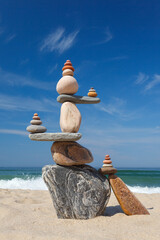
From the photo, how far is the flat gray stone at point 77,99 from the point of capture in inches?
162

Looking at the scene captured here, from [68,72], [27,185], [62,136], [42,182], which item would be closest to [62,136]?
[62,136]

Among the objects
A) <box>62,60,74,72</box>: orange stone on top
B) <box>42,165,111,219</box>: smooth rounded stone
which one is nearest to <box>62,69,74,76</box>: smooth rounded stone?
<box>62,60,74,72</box>: orange stone on top

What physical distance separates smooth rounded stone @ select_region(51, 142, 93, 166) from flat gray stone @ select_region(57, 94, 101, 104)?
0.88 meters

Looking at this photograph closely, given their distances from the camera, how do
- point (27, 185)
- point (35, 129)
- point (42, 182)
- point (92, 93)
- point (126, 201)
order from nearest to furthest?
point (35, 129) → point (126, 201) → point (92, 93) → point (27, 185) → point (42, 182)

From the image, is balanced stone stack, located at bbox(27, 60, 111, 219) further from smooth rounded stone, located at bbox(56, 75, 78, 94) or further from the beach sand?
smooth rounded stone, located at bbox(56, 75, 78, 94)

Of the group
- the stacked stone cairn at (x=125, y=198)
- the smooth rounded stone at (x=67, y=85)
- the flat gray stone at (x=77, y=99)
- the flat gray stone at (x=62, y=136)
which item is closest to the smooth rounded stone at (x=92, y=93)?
the flat gray stone at (x=77, y=99)

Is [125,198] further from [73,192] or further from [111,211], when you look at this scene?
[73,192]

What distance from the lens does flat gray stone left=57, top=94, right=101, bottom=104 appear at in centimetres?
411

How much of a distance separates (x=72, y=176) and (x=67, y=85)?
5.66 feet

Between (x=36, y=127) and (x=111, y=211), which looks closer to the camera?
(x=36, y=127)

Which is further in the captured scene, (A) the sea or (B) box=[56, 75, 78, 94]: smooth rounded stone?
(A) the sea

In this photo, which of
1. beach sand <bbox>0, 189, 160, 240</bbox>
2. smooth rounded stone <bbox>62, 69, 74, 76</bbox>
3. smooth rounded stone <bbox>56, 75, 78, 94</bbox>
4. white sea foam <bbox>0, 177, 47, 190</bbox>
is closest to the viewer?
beach sand <bbox>0, 189, 160, 240</bbox>

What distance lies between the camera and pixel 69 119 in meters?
3.90

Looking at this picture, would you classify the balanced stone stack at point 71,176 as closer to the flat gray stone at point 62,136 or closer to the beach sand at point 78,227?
the flat gray stone at point 62,136
